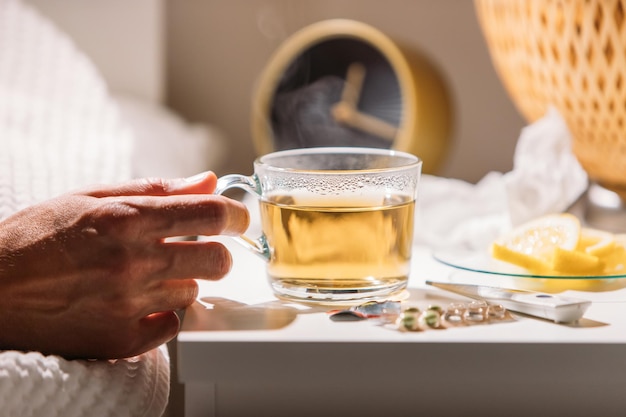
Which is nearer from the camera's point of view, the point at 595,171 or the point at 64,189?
the point at 64,189

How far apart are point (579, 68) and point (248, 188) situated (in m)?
0.44

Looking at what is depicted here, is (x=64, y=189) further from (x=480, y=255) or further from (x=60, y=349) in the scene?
(x=480, y=255)

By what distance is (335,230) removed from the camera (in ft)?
2.04

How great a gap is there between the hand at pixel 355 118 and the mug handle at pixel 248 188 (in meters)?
A: 1.05

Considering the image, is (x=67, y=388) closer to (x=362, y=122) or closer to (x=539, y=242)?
(x=539, y=242)

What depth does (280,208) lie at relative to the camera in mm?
638

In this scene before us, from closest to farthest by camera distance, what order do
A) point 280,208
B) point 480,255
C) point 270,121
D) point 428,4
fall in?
point 280,208, point 480,255, point 270,121, point 428,4

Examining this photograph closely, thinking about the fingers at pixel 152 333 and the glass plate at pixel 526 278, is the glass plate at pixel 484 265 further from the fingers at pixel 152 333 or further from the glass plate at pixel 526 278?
the fingers at pixel 152 333

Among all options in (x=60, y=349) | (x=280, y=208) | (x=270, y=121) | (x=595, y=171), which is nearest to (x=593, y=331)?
(x=280, y=208)

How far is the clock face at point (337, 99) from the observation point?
172 centimetres

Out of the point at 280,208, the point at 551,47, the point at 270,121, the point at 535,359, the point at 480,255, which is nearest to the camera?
the point at 535,359

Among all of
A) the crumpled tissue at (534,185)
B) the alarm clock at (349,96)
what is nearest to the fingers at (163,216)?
the crumpled tissue at (534,185)

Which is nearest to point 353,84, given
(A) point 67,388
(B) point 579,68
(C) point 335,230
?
(B) point 579,68

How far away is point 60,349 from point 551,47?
62 centimetres
